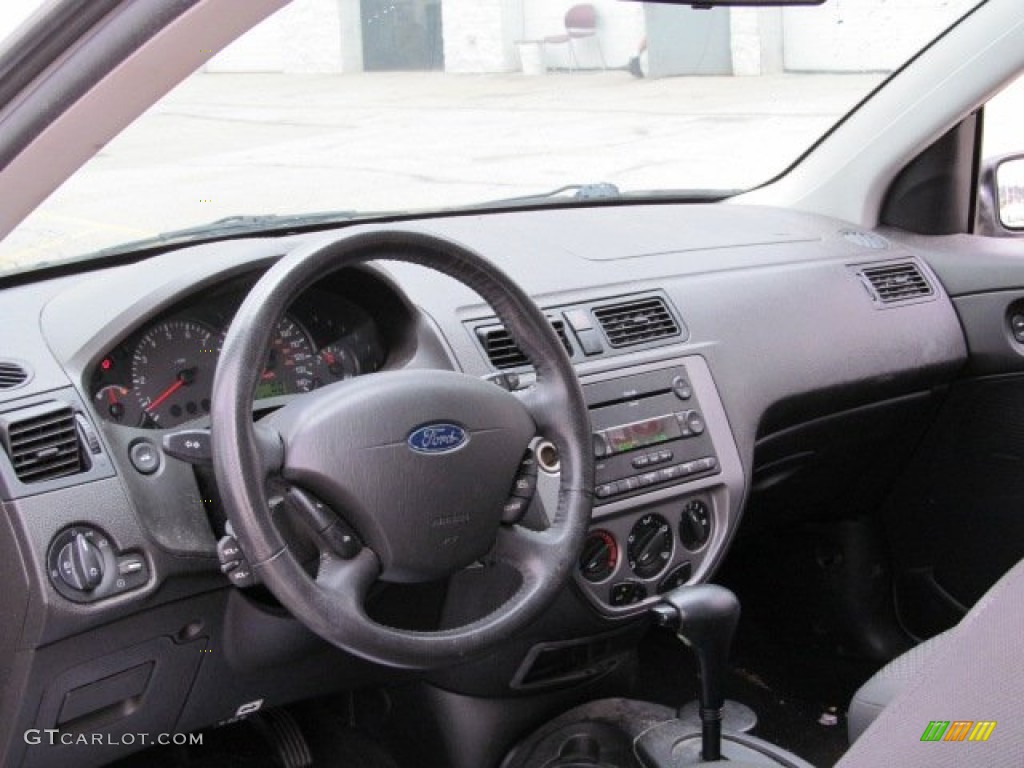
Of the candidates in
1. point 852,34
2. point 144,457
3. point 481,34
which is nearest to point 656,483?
point 144,457

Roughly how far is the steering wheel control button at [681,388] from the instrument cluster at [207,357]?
0.60 meters

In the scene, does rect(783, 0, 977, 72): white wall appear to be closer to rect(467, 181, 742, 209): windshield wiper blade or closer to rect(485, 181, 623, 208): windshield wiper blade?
rect(467, 181, 742, 209): windshield wiper blade

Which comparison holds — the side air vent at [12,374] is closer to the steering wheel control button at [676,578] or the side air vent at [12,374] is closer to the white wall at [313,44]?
the white wall at [313,44]

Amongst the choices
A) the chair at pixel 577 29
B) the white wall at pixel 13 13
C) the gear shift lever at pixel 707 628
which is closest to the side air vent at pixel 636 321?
the gear shift lever at pixel 707 628

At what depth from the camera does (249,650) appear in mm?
2309

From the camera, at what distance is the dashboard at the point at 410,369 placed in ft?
6.93

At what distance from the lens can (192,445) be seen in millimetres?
1876

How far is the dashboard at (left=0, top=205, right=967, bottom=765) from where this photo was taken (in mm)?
2111

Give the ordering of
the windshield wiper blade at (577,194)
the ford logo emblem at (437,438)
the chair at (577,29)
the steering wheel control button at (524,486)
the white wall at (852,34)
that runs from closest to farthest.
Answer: the ford logo emblem at (437,438), the steering wheel control button at (524,486), the windshield wiper blade at (577,194), the chair at (577,29), the white wall at (852,34)

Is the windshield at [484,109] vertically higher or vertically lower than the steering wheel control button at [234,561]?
higher

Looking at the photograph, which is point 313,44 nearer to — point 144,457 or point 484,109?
point 484,109

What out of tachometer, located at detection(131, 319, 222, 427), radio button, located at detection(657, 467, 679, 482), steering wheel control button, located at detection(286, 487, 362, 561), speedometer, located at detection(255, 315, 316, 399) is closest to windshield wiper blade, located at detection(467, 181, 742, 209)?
radio button, located at detection(657, 467, 679, 482)

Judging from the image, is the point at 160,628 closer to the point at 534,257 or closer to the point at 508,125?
the point at 534,257

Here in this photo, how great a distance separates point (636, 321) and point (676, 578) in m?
0.49
